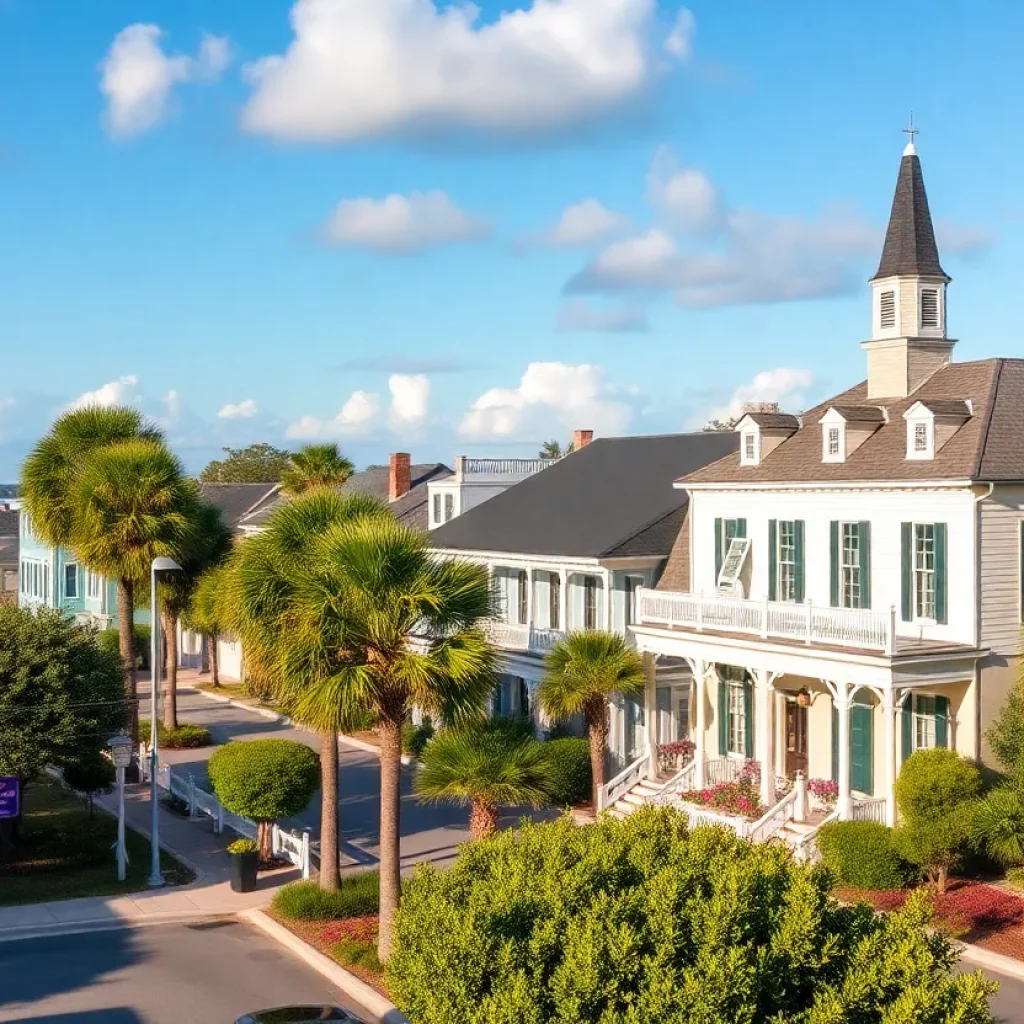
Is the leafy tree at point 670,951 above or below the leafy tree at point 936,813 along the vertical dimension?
above

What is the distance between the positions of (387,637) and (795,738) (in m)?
12.9

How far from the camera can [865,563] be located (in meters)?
26.2

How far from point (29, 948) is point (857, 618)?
1572 cm

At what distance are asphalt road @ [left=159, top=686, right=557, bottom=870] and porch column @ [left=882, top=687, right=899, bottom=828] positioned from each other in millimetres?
8126

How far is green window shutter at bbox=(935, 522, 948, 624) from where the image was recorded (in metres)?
24.5

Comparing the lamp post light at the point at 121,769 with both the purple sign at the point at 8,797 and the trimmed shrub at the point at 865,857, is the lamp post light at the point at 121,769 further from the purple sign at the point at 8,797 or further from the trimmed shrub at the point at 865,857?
the trimmed shrub at the point at 865,857

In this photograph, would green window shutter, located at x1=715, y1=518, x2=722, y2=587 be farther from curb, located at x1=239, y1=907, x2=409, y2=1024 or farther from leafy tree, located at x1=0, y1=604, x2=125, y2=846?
leafy tree, located at x1=0, y1=604, x2=125, y2=846

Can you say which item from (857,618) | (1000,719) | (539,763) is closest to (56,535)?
(539,763)

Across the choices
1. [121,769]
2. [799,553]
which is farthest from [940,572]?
[121,769]

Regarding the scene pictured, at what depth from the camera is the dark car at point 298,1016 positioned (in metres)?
16.2

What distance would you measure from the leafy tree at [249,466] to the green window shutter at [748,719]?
8315cm

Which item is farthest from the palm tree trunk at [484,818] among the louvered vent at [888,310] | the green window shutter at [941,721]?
the louvered vent at [888,310]

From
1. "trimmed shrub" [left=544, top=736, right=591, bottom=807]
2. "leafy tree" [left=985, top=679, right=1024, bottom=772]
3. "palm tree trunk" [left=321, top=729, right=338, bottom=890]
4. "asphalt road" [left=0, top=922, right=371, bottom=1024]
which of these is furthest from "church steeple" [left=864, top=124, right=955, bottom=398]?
"asphalt road" [left=0, top=922, right=371, bottom=1024]

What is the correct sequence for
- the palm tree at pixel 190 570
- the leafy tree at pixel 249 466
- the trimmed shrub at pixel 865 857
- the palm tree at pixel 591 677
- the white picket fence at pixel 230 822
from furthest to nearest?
the leafy tree at pixel 249 466 → the palm tree at pixel 190 570 → the palm tree at pixel 591 677 → the white picket fence at pixel 230 822 → the trimmed shrub at pixel 865 857
